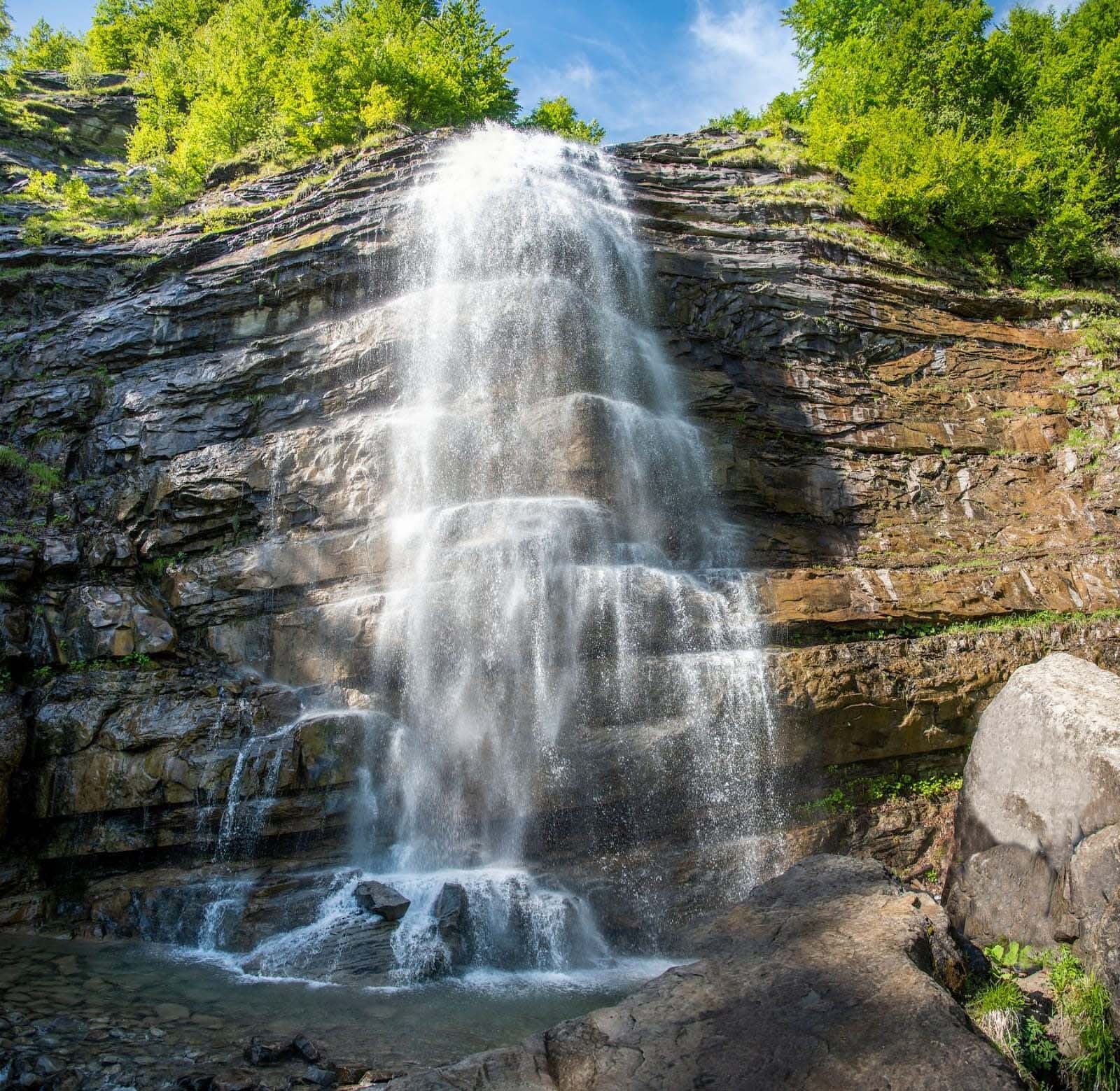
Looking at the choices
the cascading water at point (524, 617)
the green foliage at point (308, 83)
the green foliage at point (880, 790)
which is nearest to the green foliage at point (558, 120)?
the green foliage at point (308, 83)

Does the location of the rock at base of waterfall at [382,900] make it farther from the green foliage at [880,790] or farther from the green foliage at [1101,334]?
the green foliage at [1101,334]

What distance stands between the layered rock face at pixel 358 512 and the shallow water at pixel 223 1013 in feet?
4.18

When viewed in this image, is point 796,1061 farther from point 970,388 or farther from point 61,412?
point 61,412

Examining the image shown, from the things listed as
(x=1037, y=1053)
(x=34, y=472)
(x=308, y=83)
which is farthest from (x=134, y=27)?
(x=1037, y=1053)

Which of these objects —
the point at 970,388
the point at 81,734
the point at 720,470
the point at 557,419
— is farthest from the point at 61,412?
the point at 970,388

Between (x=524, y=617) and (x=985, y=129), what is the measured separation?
19.2 metres

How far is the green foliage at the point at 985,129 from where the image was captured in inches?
682

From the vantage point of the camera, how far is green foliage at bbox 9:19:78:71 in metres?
30.7

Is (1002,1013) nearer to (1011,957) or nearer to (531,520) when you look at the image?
(1011,957)

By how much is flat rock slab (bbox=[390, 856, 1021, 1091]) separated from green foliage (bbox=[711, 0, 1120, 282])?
17184mm

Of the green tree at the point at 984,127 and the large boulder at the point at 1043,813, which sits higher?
the green tree at the point at 984,127

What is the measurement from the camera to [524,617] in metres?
10.3

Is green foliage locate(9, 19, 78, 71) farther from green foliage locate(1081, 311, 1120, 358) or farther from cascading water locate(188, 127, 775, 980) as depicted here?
green foliage locate(1081, 311, 1120, 358)

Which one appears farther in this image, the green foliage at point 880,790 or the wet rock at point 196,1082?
the green foliage at point 880,790
